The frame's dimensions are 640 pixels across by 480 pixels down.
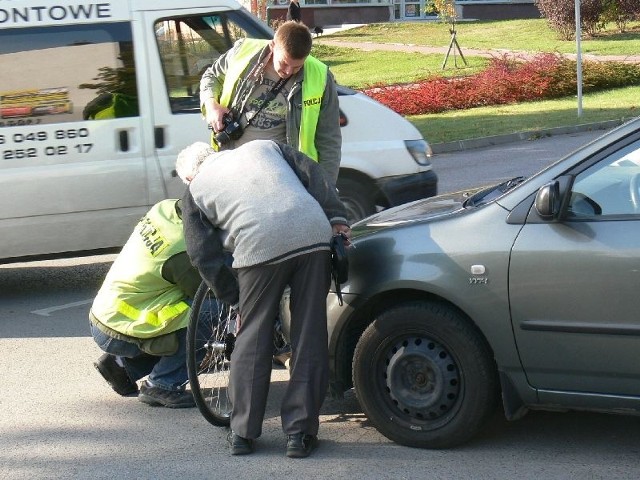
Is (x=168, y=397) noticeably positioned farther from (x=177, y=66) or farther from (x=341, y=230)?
(x=177, y=66)

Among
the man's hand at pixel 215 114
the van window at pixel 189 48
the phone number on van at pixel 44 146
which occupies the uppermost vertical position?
the van window at pixel 189 48

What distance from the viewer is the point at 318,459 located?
4.95m

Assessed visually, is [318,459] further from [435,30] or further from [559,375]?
[435,30]

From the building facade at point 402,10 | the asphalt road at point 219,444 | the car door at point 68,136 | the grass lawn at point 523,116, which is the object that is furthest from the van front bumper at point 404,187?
the building facade at point 402,10

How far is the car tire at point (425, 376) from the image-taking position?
477 cm

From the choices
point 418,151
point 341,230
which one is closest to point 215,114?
point 341,230

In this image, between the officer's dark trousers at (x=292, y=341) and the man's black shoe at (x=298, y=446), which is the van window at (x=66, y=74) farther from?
the man's black shoe at (x=298, y=446)

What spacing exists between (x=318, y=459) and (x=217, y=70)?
2547 mm

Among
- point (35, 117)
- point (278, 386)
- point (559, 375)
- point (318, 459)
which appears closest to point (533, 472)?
point (559, 375)

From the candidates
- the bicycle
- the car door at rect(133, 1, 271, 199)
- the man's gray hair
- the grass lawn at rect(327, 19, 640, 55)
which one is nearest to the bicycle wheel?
the bicycle

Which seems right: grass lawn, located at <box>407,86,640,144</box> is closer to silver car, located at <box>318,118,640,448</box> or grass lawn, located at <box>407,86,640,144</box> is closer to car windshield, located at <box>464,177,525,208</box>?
car windshield, located at <box>464,177,525,208</box>

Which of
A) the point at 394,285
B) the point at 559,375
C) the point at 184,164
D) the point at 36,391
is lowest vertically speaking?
the point at 36,391

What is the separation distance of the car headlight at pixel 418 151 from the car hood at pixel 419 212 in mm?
2493

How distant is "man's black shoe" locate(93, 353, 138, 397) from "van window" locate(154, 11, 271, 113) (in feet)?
8.28
